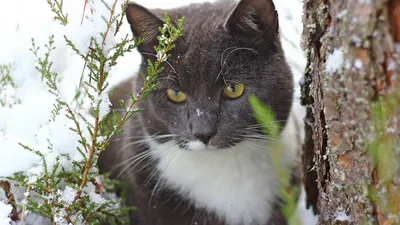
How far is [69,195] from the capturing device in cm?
164

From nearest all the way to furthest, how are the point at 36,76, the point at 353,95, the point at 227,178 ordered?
the point at 353,95 < the point at 227,178 < the point at 36,76

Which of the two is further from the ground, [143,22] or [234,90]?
[143,22]

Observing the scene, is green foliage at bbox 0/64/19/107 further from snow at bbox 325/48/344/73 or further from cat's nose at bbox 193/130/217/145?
snow at bbox 325/48/344/73

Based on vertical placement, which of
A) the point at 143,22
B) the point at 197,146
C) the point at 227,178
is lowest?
the point at 227,178

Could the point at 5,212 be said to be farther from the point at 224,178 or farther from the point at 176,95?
the point at 224,178

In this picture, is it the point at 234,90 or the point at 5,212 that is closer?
the point at 5,212

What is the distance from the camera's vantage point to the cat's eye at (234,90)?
1814mm

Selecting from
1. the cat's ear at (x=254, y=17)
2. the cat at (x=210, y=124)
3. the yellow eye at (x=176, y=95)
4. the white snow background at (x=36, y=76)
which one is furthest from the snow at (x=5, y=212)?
the cat's ear at (x=254, y=17)

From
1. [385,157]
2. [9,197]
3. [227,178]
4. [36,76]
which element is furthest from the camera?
[36,76]

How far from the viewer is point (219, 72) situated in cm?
178

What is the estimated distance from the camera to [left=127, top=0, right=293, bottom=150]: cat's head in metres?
1.78

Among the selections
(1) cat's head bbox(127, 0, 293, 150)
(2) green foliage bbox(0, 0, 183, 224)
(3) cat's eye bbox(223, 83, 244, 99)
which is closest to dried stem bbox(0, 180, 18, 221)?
(2) green foliage bbox(0, 0, 183, 224)

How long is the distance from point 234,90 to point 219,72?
98mm

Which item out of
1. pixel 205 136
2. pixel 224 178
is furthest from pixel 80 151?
pixel 224 178
